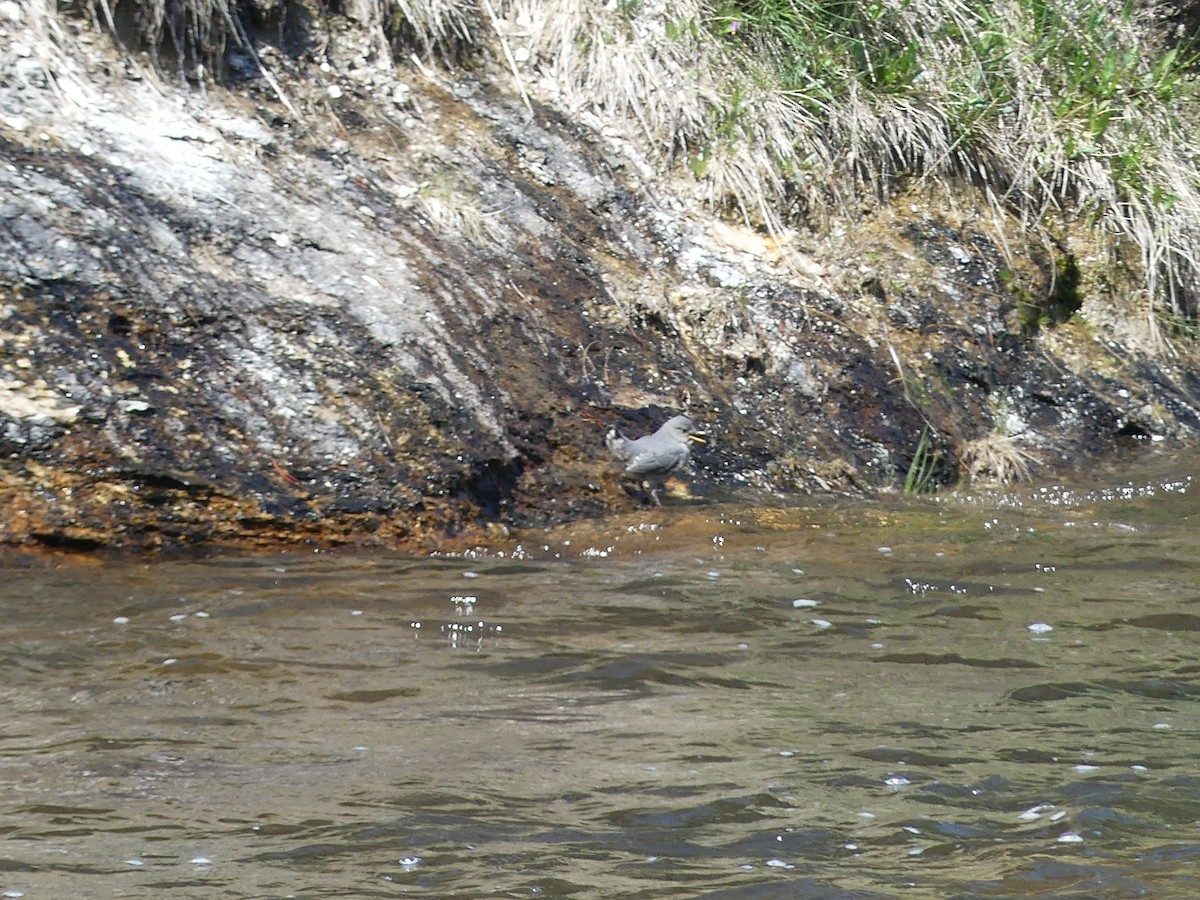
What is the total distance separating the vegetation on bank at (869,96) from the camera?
8000mm

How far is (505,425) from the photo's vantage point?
6.13 metres

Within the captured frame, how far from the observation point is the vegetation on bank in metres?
8.00

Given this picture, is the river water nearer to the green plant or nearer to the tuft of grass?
the green plant

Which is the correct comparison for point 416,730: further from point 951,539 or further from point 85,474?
point 951,539

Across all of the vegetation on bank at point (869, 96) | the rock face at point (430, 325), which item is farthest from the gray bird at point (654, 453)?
the vegetation on bank at point (869, 96)

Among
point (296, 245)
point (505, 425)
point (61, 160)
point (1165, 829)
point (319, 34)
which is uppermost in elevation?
point (319, 34)

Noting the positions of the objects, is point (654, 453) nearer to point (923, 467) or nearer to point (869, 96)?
point (923, 467)

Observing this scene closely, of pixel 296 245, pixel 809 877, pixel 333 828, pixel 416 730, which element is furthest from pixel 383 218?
pixel 809 877

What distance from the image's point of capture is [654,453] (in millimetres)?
6023

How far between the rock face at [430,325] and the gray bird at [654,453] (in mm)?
158

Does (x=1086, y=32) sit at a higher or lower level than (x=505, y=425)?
higher

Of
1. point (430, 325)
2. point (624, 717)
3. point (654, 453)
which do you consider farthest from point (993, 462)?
point (624, 717)

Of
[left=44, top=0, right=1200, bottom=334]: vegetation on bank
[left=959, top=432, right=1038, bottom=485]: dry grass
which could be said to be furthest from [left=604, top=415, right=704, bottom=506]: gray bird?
[left=44, top=0, right=1200, bottom=334]: vegetation on bank

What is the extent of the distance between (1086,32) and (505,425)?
5700 millimetres
